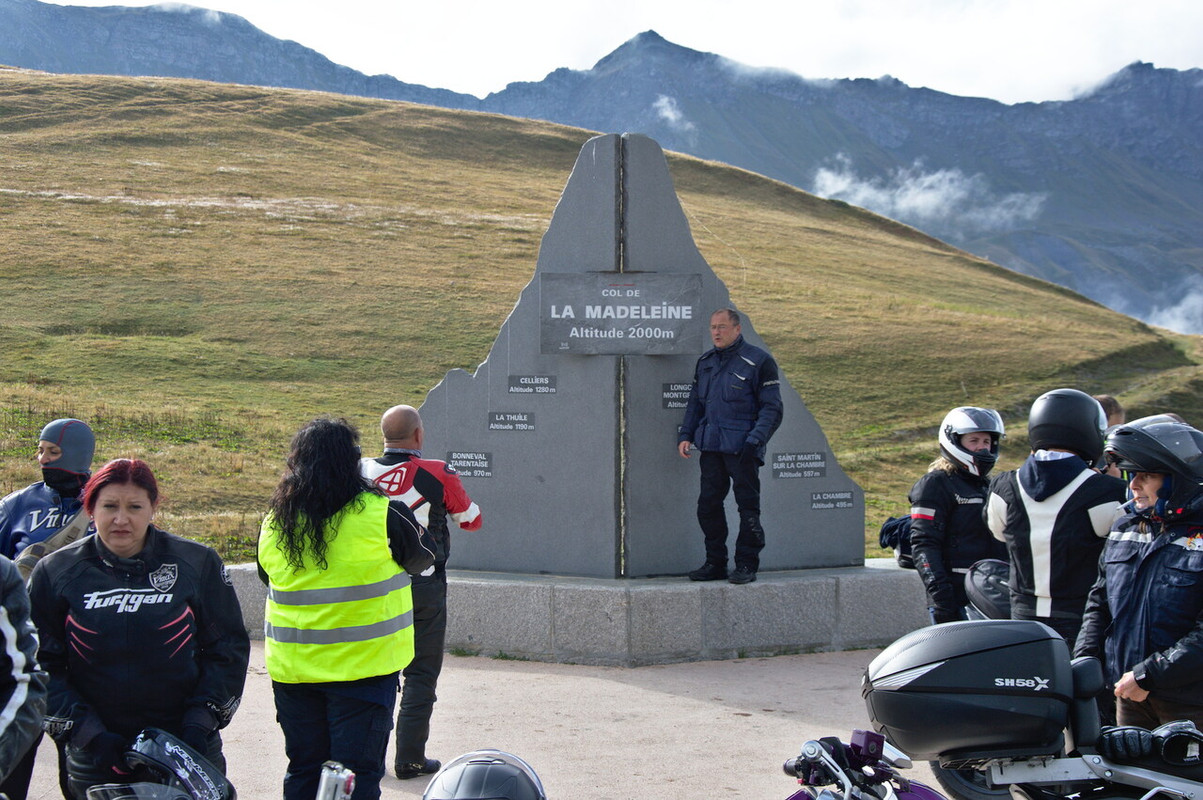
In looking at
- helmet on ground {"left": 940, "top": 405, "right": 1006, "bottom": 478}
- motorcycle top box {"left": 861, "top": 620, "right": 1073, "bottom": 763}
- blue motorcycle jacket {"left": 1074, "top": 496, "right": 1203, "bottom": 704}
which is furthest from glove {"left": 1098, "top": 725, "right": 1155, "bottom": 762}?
helmet on ground {"left": 940, "top": 405, "right": 1006, "bottom": 478}

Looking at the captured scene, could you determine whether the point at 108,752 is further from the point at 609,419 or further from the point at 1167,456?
the point at 609,419

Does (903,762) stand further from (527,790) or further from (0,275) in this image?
(0,275)

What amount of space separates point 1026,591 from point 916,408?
2192cm

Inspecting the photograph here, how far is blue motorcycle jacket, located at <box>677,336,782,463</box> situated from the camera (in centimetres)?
802

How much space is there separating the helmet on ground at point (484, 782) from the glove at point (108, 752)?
1.56m

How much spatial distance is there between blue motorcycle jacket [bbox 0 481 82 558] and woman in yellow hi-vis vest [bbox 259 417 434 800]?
157 centimetres

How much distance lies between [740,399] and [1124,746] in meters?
4.89

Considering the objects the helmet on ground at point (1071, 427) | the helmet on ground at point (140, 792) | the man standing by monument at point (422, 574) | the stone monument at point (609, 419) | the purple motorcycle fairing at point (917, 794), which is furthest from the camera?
the stone monument at point (609, 419)

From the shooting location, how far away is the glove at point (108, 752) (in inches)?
150

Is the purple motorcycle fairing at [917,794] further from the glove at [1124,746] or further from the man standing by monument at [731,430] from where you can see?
the man standing by monument at [731,430]

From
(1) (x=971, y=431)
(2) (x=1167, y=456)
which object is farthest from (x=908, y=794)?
(1) (x=971, y=431)

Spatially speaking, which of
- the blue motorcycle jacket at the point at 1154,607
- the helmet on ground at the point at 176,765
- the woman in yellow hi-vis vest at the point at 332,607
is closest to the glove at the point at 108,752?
the helmet on ground at the point at 176,765

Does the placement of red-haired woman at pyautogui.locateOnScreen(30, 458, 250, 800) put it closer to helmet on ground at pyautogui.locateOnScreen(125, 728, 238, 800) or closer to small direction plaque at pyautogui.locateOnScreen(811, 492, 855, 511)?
helmet on ground at pyautogui.locateOnScreen(125, 728, 238, 800)

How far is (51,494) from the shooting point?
5.27 meters
